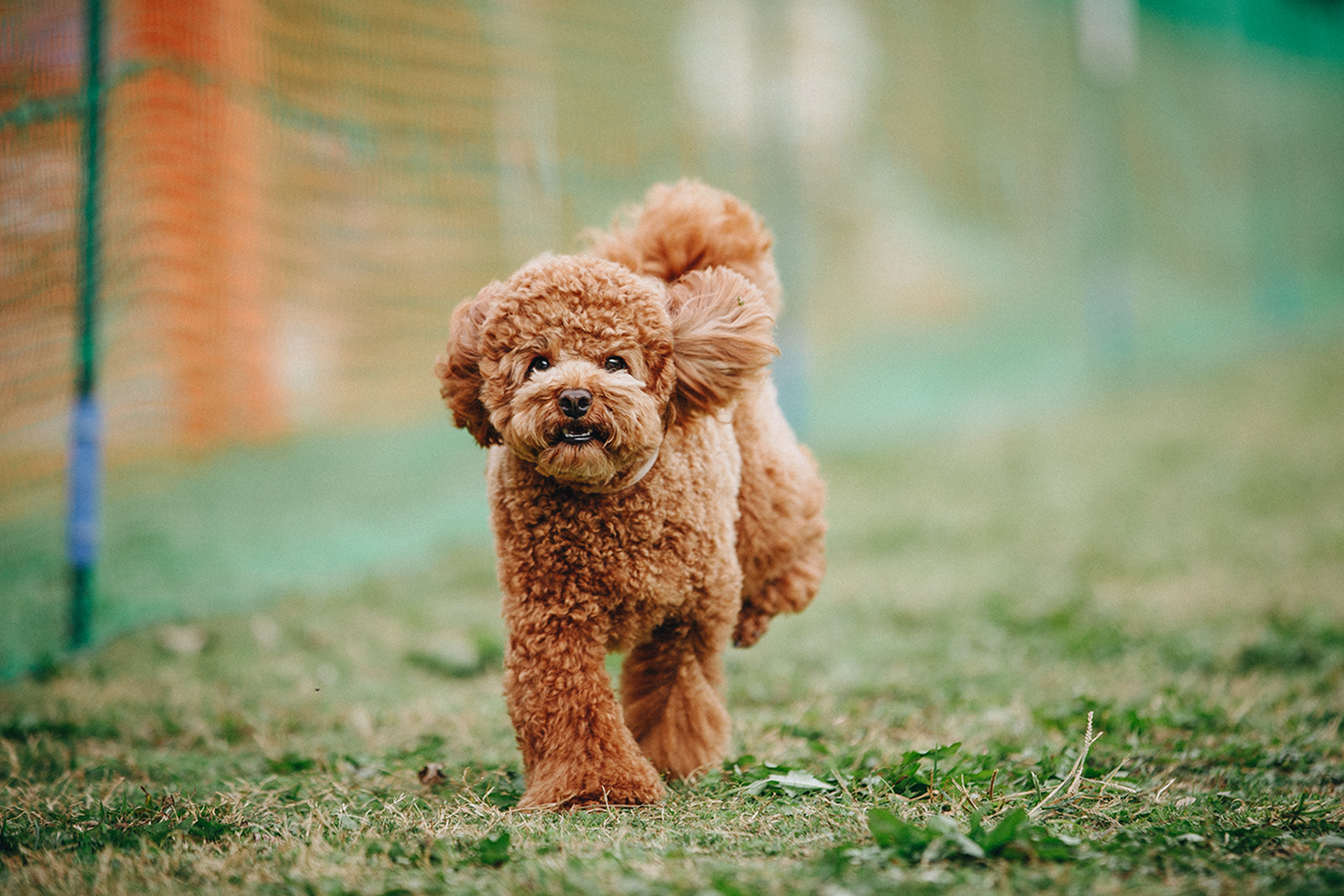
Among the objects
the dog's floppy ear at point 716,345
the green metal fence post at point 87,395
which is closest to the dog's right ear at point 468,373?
the dog's floppy ear at point 716,345

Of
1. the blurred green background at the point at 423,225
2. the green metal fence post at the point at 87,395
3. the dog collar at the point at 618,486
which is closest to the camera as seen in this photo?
the dog collar at the point at 618,486

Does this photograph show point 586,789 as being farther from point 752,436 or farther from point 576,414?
point 752,436

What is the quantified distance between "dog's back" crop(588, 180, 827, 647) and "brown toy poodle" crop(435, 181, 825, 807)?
170 mm

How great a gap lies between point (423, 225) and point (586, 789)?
18.3 ft

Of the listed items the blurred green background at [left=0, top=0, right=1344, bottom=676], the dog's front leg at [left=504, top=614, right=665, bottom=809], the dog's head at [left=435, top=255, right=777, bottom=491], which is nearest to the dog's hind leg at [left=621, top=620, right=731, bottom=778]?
the dog's front leg at [left=504, top=614, right=665, bottom=809]

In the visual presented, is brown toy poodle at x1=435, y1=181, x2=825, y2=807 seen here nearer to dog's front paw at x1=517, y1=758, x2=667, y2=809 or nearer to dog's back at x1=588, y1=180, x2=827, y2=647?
dog's front paw at x1=517, y1=758, x2=667, y2=809

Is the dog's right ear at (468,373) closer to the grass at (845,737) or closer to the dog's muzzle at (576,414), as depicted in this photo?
the dog's muzzle at (576,414)

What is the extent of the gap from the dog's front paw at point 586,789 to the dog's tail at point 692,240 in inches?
53.1

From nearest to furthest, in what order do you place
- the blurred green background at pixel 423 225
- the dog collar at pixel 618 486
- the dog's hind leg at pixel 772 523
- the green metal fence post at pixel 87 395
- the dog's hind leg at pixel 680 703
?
the dog collar at pixel 618 486 < the dog's hind leg at pixel 680 703 < the dog's hind leg at pixel 772 523 < the green metal fence post at pixel 87 395 < the blurred green background at pixel 423 225

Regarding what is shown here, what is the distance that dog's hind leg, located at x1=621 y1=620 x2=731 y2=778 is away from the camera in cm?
310

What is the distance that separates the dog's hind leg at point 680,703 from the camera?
3.10m

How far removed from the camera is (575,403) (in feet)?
8.49

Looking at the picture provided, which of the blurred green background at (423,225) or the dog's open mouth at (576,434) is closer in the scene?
the dog's open mouth at (576,434)

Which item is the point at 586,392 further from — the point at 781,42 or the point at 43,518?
the point at 781,42
